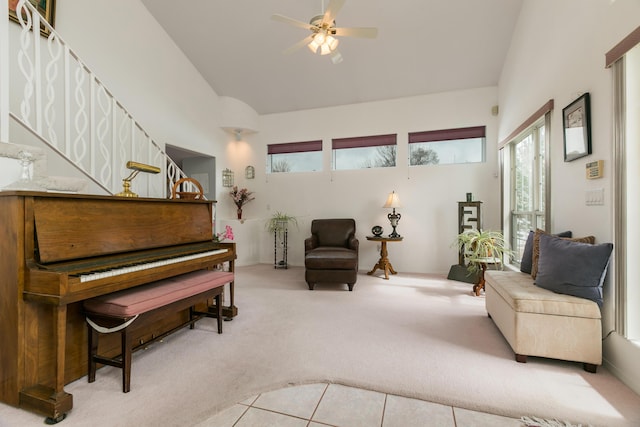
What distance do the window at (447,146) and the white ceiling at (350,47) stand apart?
711 millimetres

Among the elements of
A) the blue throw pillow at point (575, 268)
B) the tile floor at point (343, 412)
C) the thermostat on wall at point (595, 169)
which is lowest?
the tile floor at point (343, 412)

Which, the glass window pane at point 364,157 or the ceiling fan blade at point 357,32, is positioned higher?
the ceiling fan blade at point 357,32

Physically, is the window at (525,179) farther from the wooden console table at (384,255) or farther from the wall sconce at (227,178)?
the wall sconce at (227,178)

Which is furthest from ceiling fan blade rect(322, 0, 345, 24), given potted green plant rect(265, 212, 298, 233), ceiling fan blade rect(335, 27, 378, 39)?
potted green plant rect(265, 212, 298, 233)

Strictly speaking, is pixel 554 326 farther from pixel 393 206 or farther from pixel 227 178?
pixel 227 178

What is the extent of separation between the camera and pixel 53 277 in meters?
1.40

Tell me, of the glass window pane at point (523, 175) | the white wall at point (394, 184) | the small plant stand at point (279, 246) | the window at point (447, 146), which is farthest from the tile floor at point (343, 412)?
the window at point (447, 146)

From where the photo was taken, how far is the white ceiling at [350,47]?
362cm

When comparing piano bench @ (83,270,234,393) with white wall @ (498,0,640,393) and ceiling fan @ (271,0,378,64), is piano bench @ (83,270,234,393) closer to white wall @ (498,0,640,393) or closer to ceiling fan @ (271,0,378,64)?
ceiling fan @ (271,0,378,64)

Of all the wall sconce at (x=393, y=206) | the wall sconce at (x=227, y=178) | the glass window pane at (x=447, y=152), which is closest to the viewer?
the wall sconce at (x=393, y=206)

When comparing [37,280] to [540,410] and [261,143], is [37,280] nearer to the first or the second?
[540,410]

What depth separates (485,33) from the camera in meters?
3.76

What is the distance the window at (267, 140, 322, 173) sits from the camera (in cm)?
547

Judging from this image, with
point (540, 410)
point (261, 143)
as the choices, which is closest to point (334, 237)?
point (261, 143)
